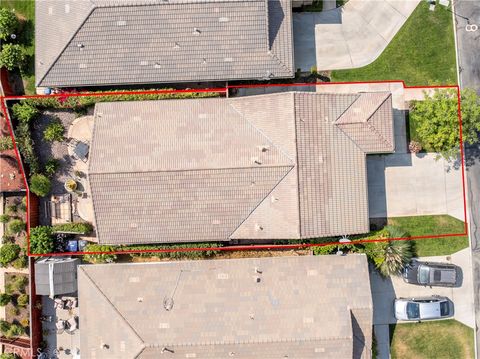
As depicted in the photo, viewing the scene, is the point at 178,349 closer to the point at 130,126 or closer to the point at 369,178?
the point at 130,126

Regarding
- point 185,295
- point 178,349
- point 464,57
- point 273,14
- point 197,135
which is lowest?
point 178,349

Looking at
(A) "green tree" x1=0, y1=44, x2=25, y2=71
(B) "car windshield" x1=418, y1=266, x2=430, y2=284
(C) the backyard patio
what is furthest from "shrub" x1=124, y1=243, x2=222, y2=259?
(A) "green tree" x1=0, y1=44, x2=25, y2=71

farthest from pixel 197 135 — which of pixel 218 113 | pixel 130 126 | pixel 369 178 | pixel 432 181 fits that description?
pixel 432 181

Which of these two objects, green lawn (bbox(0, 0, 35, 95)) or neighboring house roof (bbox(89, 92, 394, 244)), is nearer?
neighboring house roof (bbox(89, 92, 394, 244))

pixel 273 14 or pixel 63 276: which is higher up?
pixel 273 14

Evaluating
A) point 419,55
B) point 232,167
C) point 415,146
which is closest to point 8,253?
point 232,167

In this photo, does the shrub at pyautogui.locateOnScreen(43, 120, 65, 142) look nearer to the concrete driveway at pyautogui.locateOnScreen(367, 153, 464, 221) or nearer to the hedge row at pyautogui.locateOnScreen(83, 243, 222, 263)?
the hedge row at pyautogui.locateOnScreen(83, 243, 222, 263)

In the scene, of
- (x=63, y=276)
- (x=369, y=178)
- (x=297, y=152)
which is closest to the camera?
(x=297, y=152)
